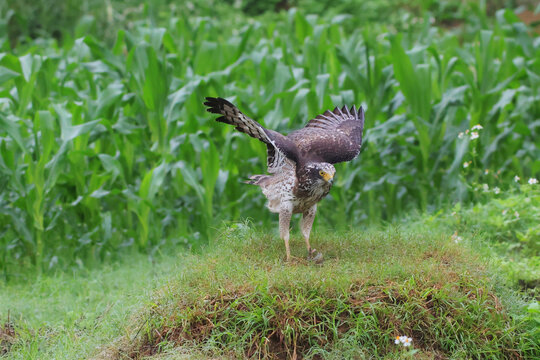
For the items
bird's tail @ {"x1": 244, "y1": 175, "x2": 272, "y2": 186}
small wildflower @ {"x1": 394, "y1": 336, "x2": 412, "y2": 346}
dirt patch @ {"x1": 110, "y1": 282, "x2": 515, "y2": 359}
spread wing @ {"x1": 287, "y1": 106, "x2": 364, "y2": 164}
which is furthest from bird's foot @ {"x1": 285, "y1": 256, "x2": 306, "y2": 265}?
small wildflower @ {"x1": 394, "y1": 336, "x2": 412, "y2": 346}

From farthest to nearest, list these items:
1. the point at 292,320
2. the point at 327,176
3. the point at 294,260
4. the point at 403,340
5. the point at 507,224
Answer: the point at 507,224, the point at 294,260, the point at 327,176, the point at 292,320, the point at 403,340

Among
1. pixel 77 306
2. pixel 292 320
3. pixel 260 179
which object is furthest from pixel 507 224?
pixel 77 306

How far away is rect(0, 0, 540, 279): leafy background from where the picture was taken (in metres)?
6.13

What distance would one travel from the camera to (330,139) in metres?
4.32

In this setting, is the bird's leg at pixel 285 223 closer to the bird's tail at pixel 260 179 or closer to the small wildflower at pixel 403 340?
the bird's tail at pixel 260 179

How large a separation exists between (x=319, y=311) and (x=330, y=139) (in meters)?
1.20

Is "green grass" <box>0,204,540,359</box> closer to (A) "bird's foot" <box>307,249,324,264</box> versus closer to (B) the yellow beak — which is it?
(A) "bird's foot" <box>307,249,324,264</box>

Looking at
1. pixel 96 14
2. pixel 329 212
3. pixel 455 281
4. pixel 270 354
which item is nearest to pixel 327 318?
pixel 270 354

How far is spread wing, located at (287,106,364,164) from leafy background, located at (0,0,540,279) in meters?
1.49

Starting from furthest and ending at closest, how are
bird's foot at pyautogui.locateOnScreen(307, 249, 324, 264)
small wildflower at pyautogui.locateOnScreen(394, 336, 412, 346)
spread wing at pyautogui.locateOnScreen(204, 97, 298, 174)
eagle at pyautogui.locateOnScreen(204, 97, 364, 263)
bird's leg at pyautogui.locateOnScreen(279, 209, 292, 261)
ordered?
bird's foot at pyautogui.locateOnScreen(307, 249, 324, 264) → bird's leg at pyautogui.locateOnScreen(279, 209, 292, 261) → eagle at pyautogui.locateOnScreen(204, 97, 364, 263) → spread wing at pyautogui.locateOnScreen(204, 97, 298, 174) → small wildflower at pyautogui.locateOnScreen(394, 336, 412, 346)

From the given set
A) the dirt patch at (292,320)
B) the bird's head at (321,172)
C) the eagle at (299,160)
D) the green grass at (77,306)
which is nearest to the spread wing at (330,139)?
the eagle at (299,160)

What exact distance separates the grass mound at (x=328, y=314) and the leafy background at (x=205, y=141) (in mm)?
2055

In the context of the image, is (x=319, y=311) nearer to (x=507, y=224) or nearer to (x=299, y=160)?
(x=299, y=160)

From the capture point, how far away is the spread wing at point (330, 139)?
13.9 feet
